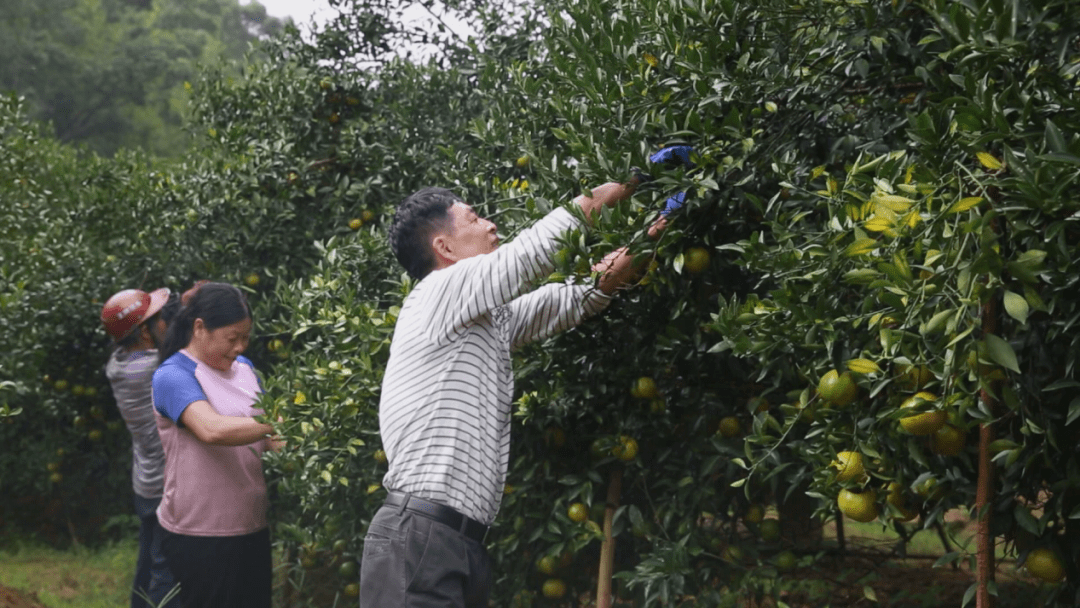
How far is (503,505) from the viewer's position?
343 centimetres

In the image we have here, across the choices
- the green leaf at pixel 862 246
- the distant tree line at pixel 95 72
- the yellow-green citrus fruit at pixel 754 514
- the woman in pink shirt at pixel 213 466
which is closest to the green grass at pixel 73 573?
the woman in pink shirt at pixel 213 466

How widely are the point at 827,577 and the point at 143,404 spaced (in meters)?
3.37

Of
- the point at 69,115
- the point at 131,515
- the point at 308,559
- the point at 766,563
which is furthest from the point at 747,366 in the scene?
the point at 69,115

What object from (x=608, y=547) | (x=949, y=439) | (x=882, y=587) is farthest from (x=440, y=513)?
(x=882, y=587)

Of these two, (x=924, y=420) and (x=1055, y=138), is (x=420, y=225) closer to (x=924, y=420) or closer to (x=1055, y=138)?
(x=924, y=420)

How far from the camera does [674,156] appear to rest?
2572 millimetres

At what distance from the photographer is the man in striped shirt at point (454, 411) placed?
256 centimetres

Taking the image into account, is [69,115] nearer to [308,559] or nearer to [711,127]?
[308,559]

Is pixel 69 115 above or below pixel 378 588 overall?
above

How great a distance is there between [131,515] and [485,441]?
20.8 ft

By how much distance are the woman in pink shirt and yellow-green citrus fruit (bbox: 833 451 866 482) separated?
230 centimetres

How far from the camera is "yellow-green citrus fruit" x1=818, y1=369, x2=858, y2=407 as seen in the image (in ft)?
6.94

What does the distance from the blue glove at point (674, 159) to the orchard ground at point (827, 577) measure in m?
0.91

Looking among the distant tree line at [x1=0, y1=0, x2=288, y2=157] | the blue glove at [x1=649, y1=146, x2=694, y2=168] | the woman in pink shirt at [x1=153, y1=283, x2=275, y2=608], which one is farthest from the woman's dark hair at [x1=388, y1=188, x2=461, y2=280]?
the distant tree line at [x1=0, y1=0, x2=288, y2=157]
